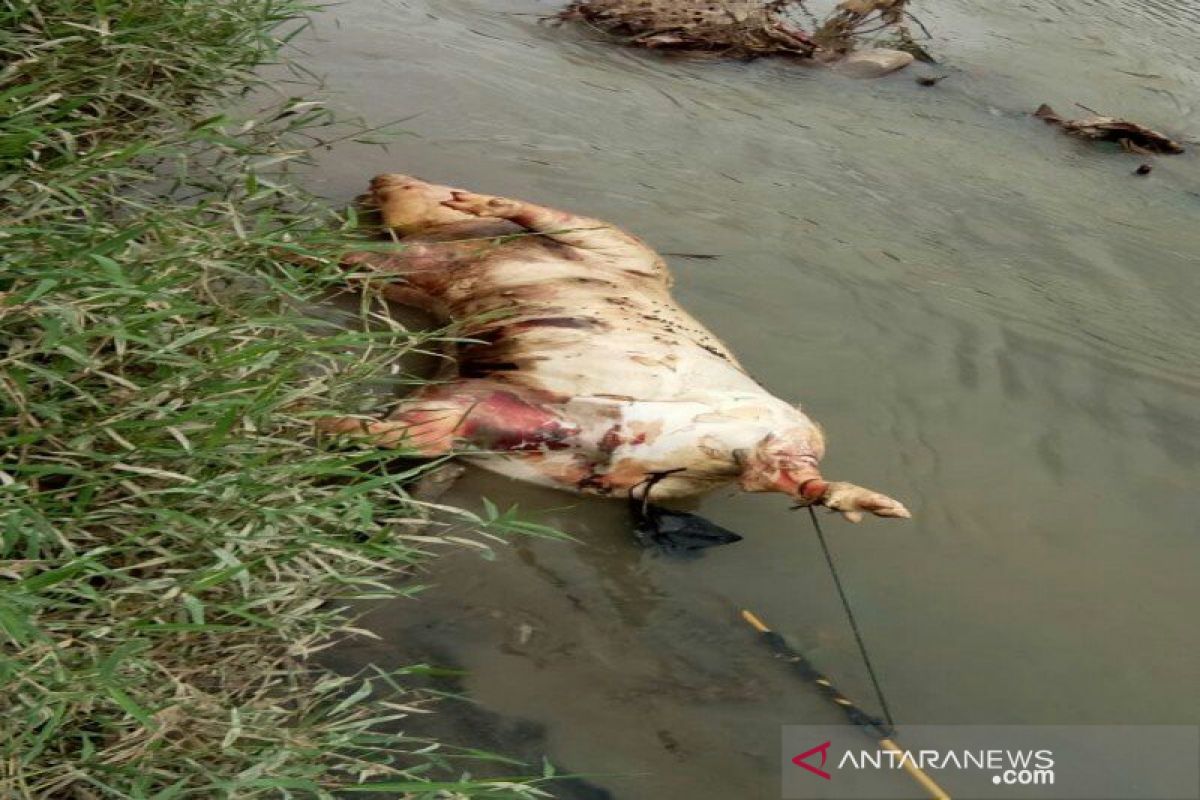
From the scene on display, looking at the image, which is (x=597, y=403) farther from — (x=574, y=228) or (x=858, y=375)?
(x=858, y=375)

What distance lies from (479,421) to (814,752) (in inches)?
52.8

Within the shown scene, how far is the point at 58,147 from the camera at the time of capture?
3512mm

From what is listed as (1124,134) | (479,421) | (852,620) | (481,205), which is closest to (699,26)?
(1124,134)

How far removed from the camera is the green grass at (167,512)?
256 centimetres

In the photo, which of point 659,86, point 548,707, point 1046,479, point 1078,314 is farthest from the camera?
point 659,86

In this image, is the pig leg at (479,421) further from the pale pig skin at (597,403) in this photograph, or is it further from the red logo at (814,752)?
the red logo at (814,752)

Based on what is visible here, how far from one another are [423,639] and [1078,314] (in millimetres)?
3652

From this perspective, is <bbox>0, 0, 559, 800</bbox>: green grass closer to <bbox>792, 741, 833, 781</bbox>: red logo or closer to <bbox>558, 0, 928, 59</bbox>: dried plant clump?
<bbox>792, 741, 833, 781</bbox>: red logo

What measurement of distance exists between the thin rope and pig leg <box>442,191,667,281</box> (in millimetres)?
1346

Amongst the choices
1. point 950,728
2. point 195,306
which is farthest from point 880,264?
point 195,306

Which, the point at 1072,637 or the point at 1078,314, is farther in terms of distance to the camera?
the point at 1078,314

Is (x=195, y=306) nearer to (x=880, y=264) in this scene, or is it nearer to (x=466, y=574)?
(x=466, y=574)

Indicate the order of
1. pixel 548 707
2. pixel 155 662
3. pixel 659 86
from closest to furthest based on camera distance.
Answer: pixel 155 662
pixel 548 707
pixel 659 86

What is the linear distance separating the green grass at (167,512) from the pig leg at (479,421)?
0.30 m
